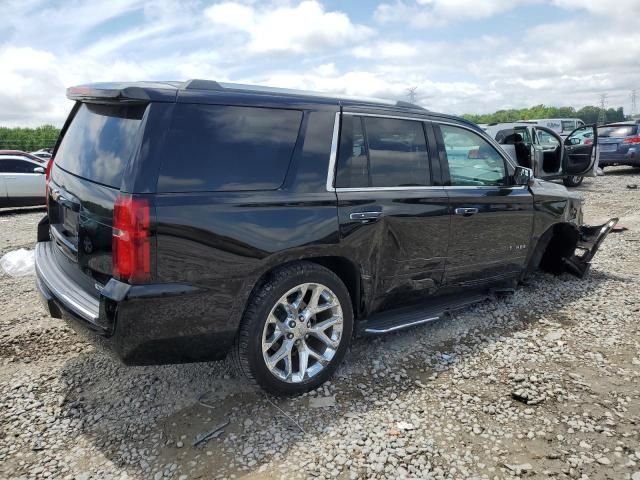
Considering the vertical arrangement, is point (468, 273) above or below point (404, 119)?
below

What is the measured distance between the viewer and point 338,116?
11.0 feet

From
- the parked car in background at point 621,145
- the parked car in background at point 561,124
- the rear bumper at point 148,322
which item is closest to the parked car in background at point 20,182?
the rear bumper at point 148,322

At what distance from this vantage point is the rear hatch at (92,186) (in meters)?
2.68

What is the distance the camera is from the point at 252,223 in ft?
9.23

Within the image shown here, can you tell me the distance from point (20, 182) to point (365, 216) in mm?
11544

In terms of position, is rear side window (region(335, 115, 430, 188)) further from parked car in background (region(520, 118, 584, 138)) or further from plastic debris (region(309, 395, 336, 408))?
parked car in background (region(520, 118, 584, 138))

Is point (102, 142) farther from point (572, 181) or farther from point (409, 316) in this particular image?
point (572, 181)

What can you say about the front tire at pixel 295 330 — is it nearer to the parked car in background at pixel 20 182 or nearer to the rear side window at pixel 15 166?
the parked car in background at pixel 20 182

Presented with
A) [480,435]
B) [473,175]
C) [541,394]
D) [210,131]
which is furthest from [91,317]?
[473,175]

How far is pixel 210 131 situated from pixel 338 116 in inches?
36.6

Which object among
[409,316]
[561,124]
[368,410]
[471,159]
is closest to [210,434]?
[368,410]

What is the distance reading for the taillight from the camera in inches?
99.2

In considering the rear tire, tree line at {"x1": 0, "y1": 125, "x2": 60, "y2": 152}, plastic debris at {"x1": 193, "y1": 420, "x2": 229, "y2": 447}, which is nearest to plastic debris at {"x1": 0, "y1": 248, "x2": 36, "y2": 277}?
plastic debris at {"x1": 193, "y1": 420, "x2": 229, "y2": 447}

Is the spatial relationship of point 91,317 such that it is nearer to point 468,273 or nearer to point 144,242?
point 144,242
